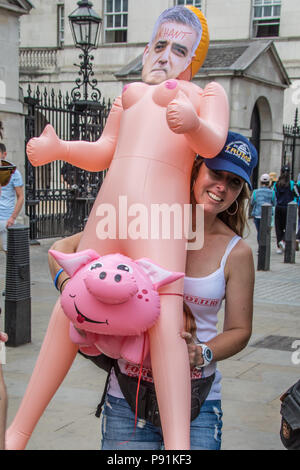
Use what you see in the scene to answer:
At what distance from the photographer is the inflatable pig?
219cm

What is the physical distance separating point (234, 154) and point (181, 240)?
0.43 meters

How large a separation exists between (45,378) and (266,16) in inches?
968

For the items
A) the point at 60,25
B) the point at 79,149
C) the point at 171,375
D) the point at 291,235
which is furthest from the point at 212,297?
the point at 60,25

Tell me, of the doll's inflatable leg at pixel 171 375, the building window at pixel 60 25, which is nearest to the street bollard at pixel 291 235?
the doll's inflatable leg at pixel 171 375

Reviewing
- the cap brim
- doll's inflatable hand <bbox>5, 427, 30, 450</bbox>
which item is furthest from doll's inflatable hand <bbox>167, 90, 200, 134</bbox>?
doll's inflatable hand <bbox>5, 427, 30, 450</bbox>

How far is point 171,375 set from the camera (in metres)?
2.27

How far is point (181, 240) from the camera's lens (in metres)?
2.45

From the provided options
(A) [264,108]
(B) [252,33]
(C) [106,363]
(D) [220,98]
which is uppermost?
(B) [252,33]

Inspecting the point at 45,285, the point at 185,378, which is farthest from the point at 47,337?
the point at 45,285

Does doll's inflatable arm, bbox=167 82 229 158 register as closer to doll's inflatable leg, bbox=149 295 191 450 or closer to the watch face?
doll's inflatable leg, bbox=149 295 191 450

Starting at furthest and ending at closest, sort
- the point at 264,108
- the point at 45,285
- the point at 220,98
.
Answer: the point at 264,108 < the point at 45,285 < the point at 220,98

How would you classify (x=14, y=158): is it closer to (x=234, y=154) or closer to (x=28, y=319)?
(x=28, y=319)

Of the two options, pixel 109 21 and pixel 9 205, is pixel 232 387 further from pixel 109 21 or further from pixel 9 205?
pixel 109 21

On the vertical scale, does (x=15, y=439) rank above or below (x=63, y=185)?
below
